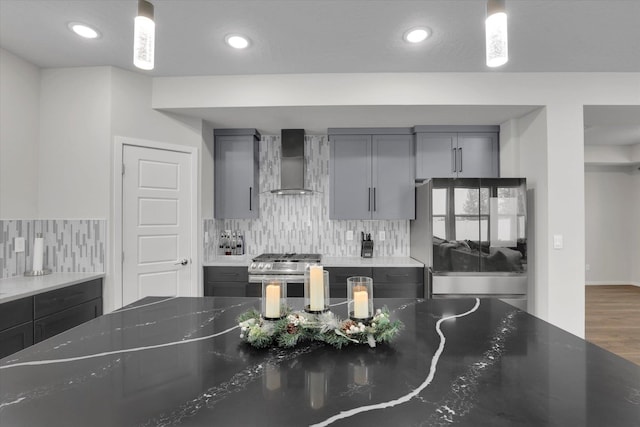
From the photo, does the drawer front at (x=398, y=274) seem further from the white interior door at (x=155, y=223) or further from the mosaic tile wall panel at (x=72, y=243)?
the mosaic tile wall panel at (x=72, y=243)

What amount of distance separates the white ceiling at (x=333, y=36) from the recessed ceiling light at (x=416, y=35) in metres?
0.06

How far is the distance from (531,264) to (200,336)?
295 centimetres

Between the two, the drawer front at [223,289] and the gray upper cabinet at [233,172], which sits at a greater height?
the gray upper cabinet at [233,172]

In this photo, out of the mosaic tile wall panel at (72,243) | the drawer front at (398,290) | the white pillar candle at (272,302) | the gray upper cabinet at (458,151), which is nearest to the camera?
the white pillar candle at (272,302)

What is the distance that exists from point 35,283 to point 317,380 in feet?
8.05

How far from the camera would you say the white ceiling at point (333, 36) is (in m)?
1.99

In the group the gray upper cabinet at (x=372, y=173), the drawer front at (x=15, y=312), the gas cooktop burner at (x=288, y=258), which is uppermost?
the gray upper cabinet at (x=372, y=173)

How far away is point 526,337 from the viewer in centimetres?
118

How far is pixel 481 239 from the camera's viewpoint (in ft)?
9.42

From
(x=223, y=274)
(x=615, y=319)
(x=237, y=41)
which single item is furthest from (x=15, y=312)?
(x=615, y=319)

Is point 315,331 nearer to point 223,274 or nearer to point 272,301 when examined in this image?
point 272,301

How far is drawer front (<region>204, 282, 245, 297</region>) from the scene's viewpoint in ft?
10.8

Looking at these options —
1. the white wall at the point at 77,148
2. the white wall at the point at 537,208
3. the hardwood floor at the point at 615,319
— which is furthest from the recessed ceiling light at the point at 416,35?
the hardwood floor at the point at 615,319

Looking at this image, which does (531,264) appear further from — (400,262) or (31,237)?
(31,237)
